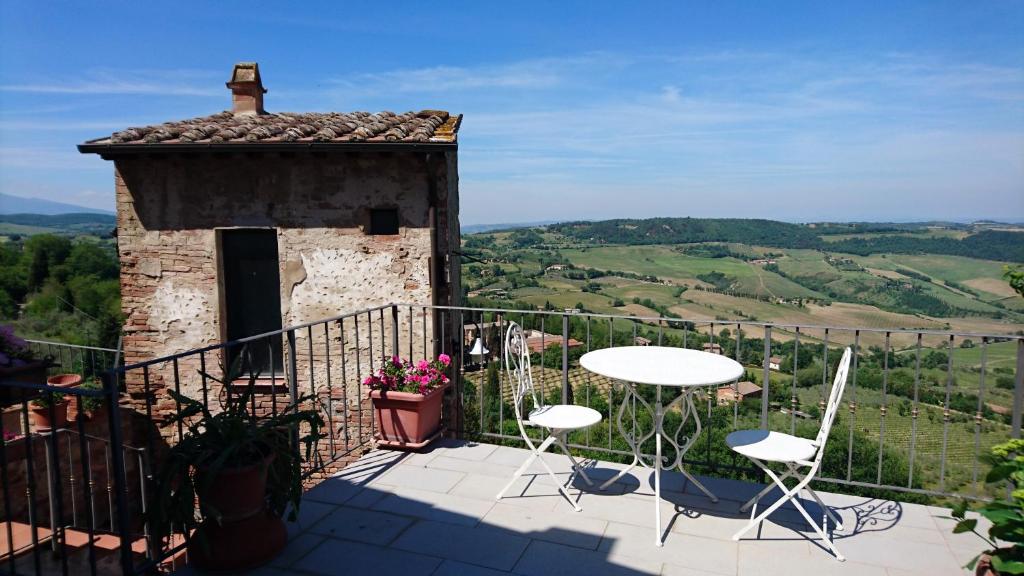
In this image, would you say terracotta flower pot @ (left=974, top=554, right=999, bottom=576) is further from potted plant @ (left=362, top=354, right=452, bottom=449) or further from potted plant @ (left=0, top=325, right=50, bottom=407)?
potted plant @ (left=0, top=325, right=50, bottom=407)

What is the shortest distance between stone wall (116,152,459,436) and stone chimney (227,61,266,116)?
1.40m

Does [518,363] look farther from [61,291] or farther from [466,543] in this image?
[61,291]

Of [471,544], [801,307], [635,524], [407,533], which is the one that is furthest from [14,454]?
[801,307]

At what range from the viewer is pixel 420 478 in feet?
12.1

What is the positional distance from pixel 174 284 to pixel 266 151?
182cm

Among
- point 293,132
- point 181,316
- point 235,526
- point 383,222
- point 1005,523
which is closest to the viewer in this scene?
point 1005,523

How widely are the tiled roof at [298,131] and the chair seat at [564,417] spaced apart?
2.67 metres

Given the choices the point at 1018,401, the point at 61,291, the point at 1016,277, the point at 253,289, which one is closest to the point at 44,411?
the point at 253,289

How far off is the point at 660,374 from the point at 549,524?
99 cm

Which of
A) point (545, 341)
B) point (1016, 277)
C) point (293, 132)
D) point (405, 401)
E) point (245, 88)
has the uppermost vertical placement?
point (245, 88)

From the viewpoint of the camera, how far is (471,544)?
9.42ft

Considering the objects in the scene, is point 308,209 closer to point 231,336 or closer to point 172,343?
point 231,336

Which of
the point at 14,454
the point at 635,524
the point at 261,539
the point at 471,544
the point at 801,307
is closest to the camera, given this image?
the point at 261,539

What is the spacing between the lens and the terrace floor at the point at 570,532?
2682 mm
